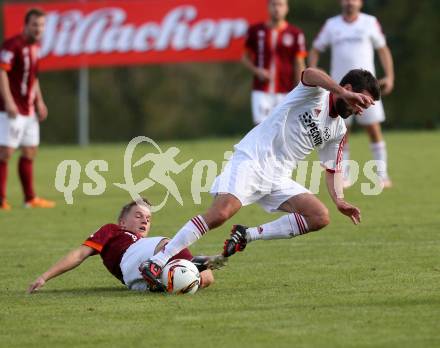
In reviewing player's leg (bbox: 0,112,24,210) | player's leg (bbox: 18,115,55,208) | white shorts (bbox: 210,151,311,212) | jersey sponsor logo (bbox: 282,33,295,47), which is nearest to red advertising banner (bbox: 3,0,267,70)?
jersey sponsor logo (bbox: 282,33,295,47)

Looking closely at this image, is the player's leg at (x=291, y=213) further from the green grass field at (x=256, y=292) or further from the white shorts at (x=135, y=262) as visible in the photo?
the white shorts at (x=135, y=262)

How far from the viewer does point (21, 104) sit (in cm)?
1354

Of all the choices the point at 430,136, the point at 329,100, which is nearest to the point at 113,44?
the point at 430,136

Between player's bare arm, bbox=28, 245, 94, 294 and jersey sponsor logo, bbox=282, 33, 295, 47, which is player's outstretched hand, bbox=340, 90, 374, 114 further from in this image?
jersey sponsor logo, bbox=282, 33, 295, 47

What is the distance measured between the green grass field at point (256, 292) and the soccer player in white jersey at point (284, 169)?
34cm

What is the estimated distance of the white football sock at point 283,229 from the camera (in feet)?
26.1

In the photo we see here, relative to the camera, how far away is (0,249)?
10.0 metres

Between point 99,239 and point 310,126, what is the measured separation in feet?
5.23

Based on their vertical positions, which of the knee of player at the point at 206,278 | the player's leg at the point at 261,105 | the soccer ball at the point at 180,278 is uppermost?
the soccer ball at the point at 180,278

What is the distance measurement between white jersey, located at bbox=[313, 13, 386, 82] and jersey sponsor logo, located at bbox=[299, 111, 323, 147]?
714 cm

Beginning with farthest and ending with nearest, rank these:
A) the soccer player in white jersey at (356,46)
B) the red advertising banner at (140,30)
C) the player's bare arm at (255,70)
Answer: the red advertising banner at (140,30) → the player's bare arm at (255,70) → the soccer player in white jersey at (356,46)

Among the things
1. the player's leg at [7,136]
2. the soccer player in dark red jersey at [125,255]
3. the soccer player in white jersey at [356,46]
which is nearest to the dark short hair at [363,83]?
the soccer player in dark red jersey at [125,255]

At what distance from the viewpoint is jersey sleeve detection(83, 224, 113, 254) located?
745 centimetres

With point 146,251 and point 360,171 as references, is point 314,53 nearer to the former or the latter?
point 360,171
